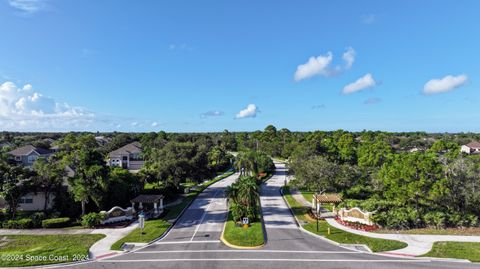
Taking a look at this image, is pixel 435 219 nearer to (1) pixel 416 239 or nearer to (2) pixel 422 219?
(2) pixel 422 219

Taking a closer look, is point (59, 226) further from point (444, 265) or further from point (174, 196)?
point (444, 265)

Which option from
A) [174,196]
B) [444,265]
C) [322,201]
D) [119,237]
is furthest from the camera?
[174,196]

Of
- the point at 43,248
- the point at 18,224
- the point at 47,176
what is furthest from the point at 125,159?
the point at 43,248

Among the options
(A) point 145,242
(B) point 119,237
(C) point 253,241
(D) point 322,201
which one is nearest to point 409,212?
(D) point 322,201

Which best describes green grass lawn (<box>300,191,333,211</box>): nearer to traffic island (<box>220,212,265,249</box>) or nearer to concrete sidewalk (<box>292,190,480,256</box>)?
concrete sidewalk (<box>292,190,480,256</box>)

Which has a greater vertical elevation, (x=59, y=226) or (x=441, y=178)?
(x=441, y=178)
